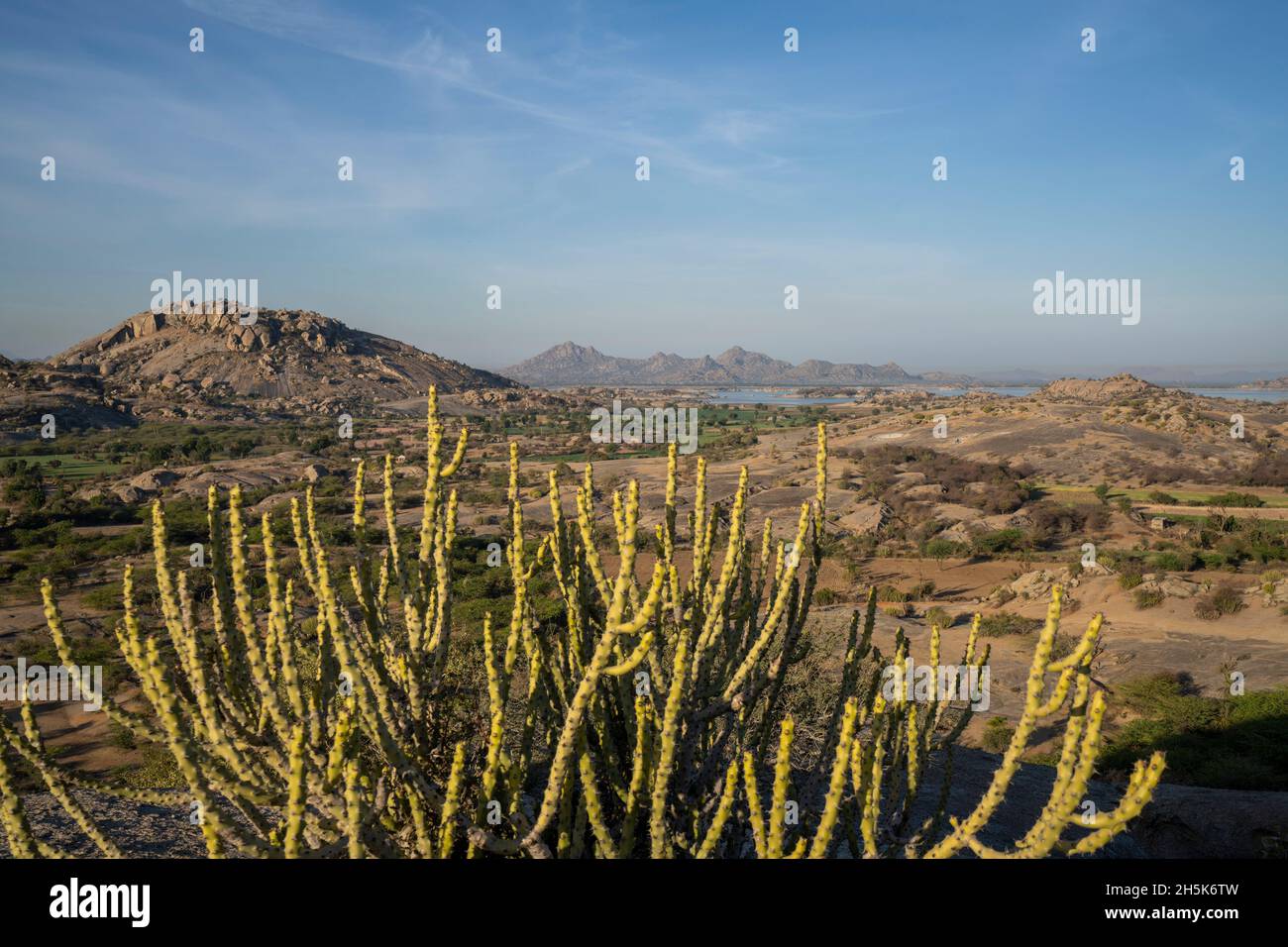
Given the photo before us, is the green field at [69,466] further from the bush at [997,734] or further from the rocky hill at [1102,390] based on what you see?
the rocky hill at [1102,390]

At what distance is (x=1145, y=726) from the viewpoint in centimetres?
1284

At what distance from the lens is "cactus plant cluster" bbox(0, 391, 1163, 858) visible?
8.74ft

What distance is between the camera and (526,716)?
3873 millimetres

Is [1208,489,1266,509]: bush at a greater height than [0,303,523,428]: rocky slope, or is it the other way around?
[0,303,523,428]: rocky slope

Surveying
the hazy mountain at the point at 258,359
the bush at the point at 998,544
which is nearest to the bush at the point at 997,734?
the bush at the point at 998,544

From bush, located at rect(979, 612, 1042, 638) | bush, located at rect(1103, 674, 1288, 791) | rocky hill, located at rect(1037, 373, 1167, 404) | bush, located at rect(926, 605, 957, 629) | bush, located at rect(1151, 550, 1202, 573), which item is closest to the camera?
bush, located at rect(1103, 674, 1288, 791)

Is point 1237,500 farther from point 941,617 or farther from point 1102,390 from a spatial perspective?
point 1102,390

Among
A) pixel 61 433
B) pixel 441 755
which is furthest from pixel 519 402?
pixel 441 755

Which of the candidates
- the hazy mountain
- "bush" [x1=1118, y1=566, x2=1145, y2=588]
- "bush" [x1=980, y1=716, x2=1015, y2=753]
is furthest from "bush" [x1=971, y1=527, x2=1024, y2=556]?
the hazy mountain

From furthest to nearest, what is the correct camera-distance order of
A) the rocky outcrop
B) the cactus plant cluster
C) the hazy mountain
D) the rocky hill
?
the hazy mountain
the rocky outcrop
the rocky hill
the cactus plant cluster

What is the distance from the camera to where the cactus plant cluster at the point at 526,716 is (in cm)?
266

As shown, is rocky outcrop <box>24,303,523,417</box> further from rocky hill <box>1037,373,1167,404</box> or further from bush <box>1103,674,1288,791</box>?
bush <box>1103,674,1288,791</box>

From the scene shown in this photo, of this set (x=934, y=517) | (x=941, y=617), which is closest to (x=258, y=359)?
(x=934, y=517)
